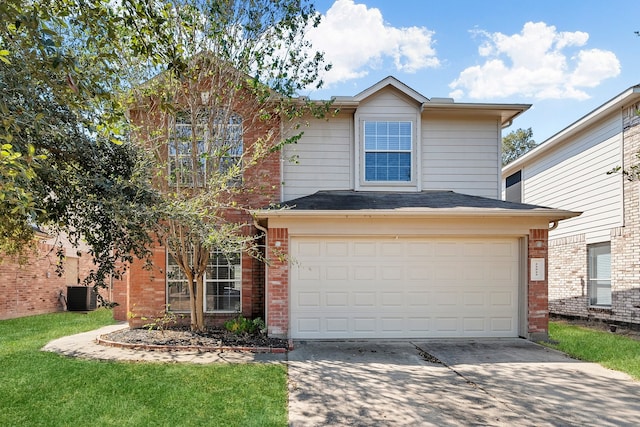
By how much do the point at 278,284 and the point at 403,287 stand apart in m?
2.68

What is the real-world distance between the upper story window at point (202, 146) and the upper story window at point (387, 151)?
3243 millimetres

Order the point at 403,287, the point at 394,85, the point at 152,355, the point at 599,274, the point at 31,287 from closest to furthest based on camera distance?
1. the point at 152,355
2. the point at 403,287
3. the point at 394,85
4. the point at 599,274
5. the point at 31,287

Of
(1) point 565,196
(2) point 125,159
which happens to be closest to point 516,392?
(2) point 125,159

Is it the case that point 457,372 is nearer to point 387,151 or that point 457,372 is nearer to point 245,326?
point 245,326

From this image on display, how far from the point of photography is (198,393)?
17.4 feet

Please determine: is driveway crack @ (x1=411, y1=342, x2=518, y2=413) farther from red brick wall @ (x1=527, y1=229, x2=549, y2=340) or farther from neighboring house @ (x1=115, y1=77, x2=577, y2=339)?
red brick wall @ (x1=527, y1=229, x2=549, y2=340)

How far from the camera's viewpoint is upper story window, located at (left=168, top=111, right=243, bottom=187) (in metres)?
8.48

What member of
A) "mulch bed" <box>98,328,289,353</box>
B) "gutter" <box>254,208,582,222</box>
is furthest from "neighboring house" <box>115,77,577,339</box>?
"mulch bed" <box>98,328,289,353</box>

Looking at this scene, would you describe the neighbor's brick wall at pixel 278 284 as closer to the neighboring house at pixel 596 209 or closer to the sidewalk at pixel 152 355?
the sidewalk at pixel 152 355

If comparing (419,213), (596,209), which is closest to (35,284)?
(419,213)

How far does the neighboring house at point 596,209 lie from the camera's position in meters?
10.6

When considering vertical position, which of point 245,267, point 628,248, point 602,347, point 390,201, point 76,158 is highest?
point 76,158

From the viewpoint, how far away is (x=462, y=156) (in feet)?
35.1

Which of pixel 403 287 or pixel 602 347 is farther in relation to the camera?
pixel 403 287
